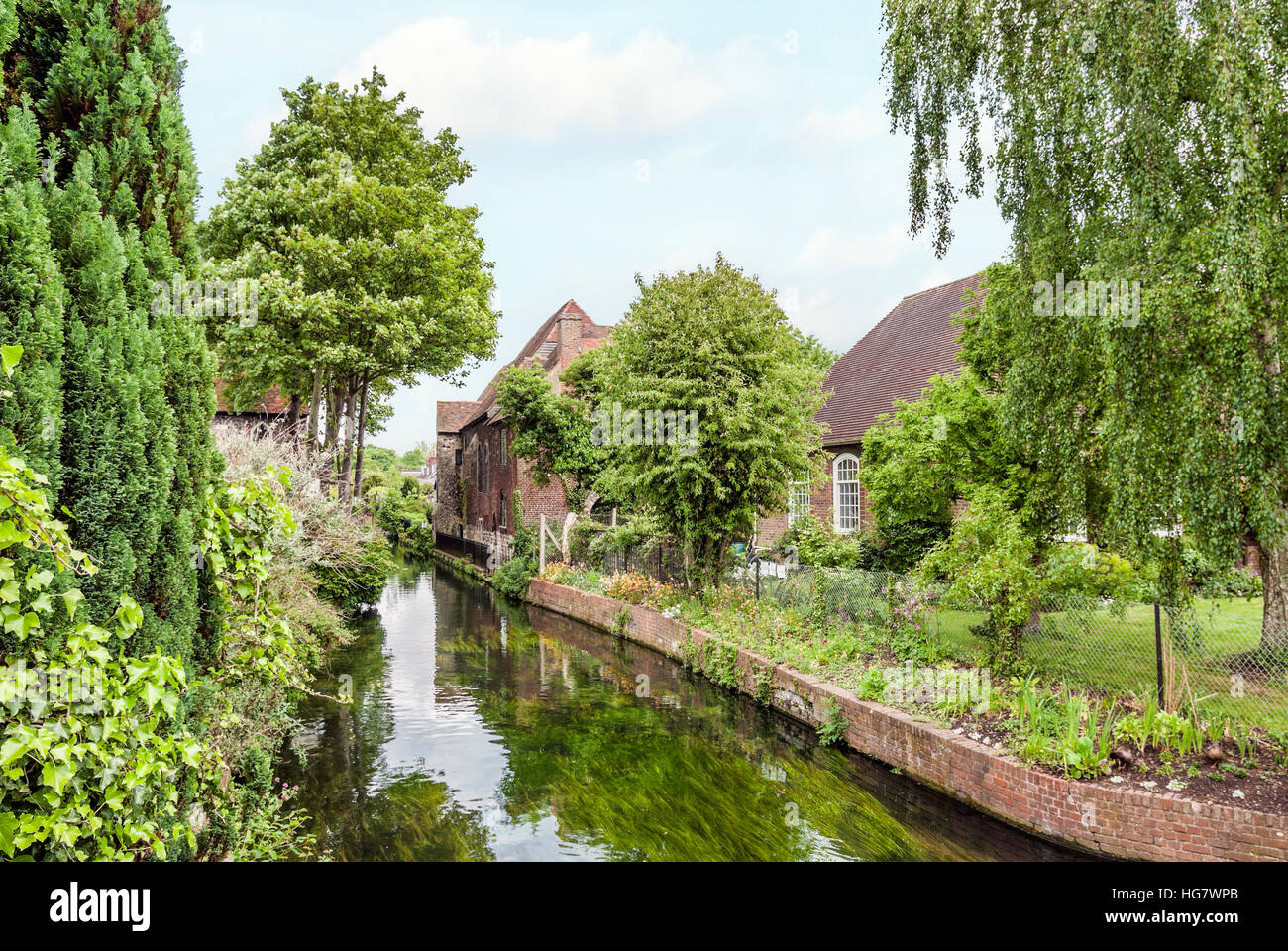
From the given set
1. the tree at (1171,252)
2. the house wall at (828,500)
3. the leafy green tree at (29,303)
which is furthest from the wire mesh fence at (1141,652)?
the house wall at (828,500)

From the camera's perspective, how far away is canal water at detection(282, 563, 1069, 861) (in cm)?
673

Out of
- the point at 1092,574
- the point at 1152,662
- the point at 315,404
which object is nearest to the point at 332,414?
the point at 315,404

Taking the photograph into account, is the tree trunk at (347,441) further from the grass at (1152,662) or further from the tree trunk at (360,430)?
the grass at (1152,662)

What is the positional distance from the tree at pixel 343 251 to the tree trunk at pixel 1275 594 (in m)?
17.5

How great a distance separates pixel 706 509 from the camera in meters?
15.7

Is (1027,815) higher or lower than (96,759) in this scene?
lower

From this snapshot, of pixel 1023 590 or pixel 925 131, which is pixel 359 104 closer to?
pixel 925 131

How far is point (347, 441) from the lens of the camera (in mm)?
22000

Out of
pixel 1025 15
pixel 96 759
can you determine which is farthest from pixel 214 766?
pixel 1025 15

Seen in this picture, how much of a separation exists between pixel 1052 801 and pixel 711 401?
9.12m

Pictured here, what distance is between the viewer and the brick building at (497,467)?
95.5 feet
